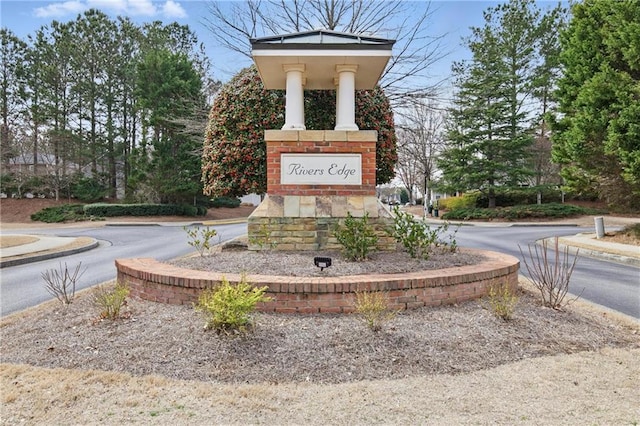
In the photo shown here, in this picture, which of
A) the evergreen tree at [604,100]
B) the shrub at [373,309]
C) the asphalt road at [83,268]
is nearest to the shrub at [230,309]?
the shrub at [373,309]

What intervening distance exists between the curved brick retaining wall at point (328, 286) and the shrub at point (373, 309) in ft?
0.27

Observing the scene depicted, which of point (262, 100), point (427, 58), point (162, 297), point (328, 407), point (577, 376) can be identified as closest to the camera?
point (328, 407)

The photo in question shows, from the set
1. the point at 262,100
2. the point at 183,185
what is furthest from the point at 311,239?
the point at 183,185

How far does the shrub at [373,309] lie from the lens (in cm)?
364

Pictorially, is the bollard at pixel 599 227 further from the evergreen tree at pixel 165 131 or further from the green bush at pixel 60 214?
the green bush at pixel 60 214

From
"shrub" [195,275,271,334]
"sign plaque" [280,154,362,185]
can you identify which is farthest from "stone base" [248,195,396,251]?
"shrub" [195,275,271,334]

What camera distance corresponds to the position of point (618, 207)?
44.8 ft

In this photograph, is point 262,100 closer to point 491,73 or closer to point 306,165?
point 306,165

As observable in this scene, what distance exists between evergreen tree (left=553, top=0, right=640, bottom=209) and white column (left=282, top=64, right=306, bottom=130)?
9.65 metres

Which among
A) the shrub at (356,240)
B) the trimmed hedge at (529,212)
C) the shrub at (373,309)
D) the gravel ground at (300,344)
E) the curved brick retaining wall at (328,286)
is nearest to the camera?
the gravel ground at (300,344)

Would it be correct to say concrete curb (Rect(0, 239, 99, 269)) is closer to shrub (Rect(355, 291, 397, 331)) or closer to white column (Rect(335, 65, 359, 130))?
white column (Rect(335, 65, 359, 130))

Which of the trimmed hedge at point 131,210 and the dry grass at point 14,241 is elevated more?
the trimmed hedge at point 131,210

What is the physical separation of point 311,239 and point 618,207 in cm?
1223

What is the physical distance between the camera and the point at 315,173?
646cm
